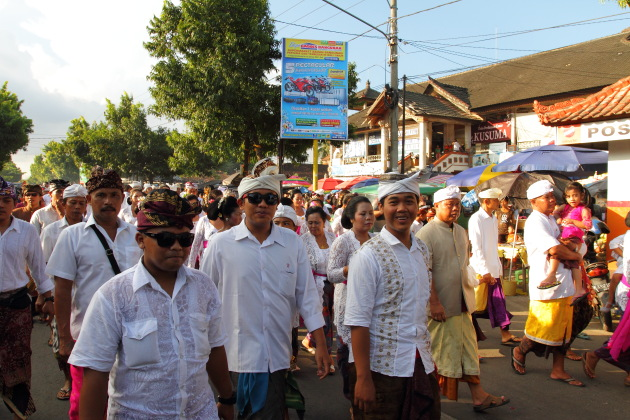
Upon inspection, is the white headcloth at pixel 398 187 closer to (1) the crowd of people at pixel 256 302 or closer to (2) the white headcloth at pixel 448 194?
(1) the crowd of people at pixel 256 302

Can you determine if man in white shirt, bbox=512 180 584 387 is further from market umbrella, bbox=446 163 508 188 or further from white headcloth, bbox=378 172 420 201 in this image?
market umbrella, bbox=446 163 508 188

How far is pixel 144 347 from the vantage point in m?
1.94

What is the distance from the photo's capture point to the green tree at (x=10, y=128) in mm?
36875

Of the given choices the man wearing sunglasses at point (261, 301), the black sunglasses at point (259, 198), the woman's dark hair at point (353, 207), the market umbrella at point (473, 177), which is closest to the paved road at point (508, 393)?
the man wearing sunglasses at point (261, 301)

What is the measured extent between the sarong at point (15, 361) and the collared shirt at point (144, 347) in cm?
251

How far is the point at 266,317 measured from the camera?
305 centimetres

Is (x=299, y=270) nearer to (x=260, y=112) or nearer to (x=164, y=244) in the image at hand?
(x=164, y=244)

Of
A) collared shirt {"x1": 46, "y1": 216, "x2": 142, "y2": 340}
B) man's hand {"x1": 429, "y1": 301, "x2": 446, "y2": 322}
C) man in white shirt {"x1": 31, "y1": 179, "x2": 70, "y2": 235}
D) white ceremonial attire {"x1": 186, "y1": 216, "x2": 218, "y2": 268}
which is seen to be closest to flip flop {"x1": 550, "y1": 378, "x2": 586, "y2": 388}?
man's hand {"x1": 429, "y1": 301, "x2": 446, "y2": 322}

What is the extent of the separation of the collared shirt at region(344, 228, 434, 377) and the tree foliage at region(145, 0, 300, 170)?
15773 mm

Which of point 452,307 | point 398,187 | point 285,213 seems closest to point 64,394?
point 285,213

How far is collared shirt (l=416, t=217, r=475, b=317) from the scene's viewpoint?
13.4 feet

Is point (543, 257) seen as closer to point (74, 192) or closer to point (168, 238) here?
point (168, 238)

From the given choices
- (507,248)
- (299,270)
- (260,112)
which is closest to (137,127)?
(260,112)

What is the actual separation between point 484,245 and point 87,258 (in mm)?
4546
